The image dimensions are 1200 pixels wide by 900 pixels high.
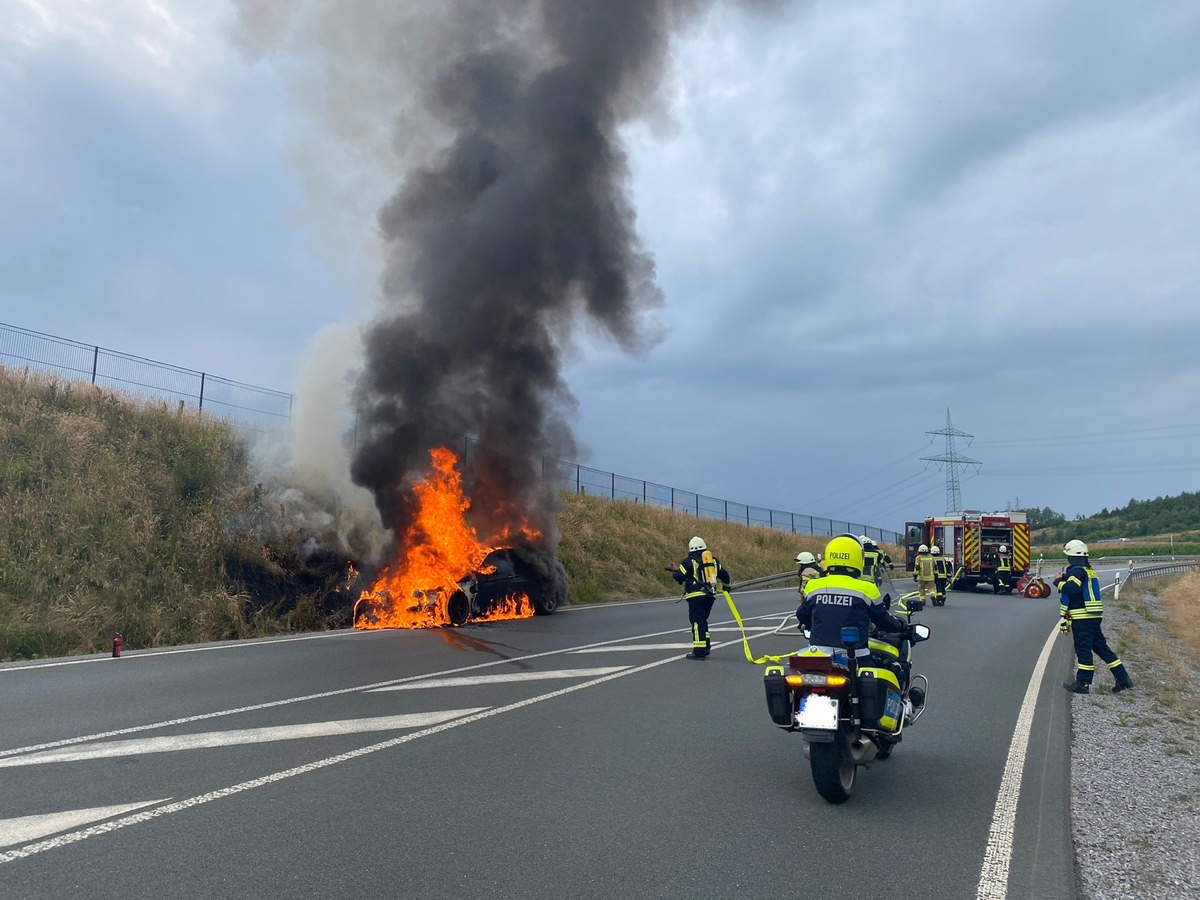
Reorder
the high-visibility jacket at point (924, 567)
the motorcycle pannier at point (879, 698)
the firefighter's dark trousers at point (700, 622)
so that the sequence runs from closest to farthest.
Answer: the motorcycle pannier at point (879, 698), the firefighter's dark trousers at point (700, 622), the high-visibility jacket at point (924, 567)

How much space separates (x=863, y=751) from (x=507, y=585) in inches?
447

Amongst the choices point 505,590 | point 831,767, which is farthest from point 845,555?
point 505,590

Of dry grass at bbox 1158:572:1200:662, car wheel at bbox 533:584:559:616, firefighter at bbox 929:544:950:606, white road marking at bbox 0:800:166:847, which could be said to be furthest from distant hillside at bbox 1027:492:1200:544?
white road marking at bbox 0:800:166:847

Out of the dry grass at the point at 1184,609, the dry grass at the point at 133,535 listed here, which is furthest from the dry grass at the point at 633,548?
the dry grass at the point at 1184,609

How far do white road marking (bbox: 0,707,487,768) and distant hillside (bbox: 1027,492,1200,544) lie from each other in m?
92.9

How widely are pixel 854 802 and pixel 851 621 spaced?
1.06 metres

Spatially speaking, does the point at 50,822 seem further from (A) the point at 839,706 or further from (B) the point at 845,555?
(B) the point at 845,555

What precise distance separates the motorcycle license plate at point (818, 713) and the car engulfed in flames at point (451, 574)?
10344 mm

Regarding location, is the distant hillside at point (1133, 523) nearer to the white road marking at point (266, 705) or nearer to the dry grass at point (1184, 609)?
the dry grass at point (1184, 609)

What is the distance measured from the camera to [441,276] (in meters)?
17.5

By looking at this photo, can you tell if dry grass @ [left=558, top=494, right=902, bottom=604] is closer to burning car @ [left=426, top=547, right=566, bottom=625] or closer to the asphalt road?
burning car @ [left=426, top=547, right=566, bottom=625]

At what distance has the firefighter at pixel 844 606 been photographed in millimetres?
5129

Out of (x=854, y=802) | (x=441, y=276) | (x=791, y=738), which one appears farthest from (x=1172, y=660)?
(x=441, y=276)

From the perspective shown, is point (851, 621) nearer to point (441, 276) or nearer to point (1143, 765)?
point (1143, 765)
